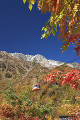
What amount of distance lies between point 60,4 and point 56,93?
20781 millimetres

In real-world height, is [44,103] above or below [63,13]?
below

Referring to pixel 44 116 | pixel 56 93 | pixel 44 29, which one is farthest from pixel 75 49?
pixel 56 93

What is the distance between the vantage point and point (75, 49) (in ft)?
8.11

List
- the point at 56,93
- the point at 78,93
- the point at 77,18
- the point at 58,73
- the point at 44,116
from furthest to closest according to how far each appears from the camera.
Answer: the point at 56,93
the point at 78,93
the point at 44,116
the point at 58,73
the point at 77,18

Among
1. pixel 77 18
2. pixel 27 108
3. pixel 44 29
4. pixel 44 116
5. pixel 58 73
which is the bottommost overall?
pixel 44 116

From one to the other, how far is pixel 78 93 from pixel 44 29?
1848 cm

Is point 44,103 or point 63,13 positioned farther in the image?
point 44,103

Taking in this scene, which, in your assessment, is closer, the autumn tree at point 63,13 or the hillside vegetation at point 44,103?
the autumn tree at point 63,13

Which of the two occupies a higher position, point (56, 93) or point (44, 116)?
point (56, 93)

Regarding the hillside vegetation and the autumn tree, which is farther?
→ the hillside vegetation

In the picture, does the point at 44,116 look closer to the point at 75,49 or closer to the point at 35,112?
the point at 35,112

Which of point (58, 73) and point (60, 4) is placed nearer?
point (60, 4)

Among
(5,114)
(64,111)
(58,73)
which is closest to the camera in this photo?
(58,73)

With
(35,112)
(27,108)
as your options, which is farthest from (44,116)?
(27,108)
